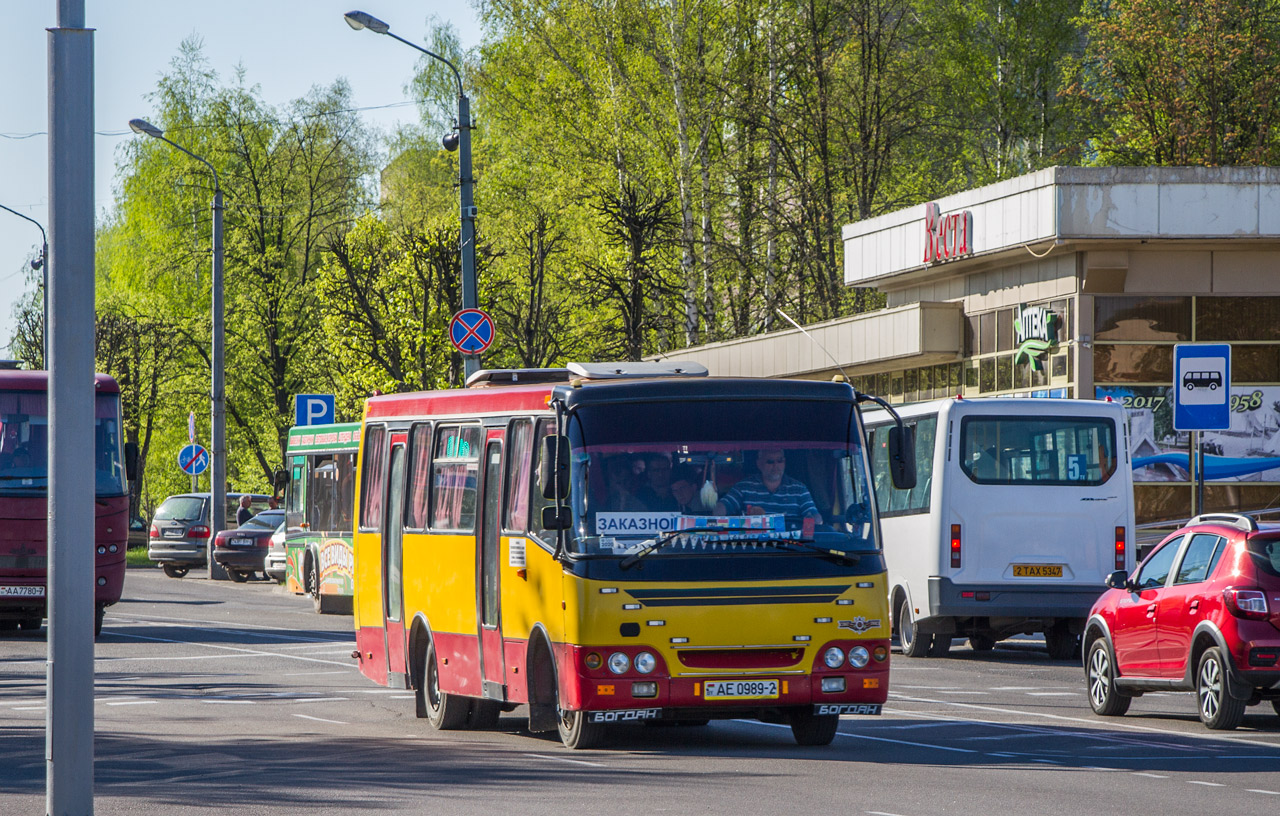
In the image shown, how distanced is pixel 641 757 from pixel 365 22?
1918cm

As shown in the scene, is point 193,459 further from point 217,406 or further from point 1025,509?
point 1025,509

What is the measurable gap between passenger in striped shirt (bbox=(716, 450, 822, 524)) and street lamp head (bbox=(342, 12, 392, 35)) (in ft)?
60.6

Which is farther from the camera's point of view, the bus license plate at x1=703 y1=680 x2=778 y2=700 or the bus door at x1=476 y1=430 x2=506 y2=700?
the bus door at x1=476 y1=430 x2=506 y2=700

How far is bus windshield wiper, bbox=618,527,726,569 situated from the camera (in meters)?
12.8

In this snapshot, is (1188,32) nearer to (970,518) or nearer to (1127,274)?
(1127,274)

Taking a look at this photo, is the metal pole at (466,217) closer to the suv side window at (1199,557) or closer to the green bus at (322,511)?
the green bus at (322,511)

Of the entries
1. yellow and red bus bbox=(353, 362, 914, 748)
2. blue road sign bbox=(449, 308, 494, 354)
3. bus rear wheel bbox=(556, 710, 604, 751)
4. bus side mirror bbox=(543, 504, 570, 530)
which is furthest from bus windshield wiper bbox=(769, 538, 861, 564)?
blue road sign bbox=(449, 308, 494, 354)

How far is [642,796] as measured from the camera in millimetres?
11031

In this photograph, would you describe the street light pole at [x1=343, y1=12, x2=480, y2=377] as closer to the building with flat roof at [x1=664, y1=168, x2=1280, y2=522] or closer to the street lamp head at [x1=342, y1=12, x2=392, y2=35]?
the street lamp head at [x1=342, y1=12, x2=392, y2=35]

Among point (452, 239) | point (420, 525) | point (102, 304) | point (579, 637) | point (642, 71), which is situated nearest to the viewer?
point (579, 637)

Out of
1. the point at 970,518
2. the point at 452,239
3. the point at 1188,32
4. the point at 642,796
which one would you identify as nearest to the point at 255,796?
the point at 642,796

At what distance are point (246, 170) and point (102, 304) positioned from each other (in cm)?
631

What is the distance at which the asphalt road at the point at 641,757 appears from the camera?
10.8 metres

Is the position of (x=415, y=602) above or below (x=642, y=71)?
below
